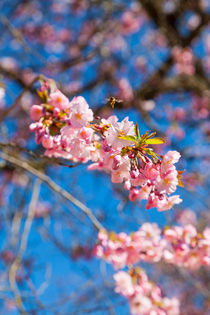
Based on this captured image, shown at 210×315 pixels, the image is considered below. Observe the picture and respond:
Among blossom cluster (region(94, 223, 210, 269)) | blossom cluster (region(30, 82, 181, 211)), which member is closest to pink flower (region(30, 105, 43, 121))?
blossom cluster (region(30, 82, 181, 211))

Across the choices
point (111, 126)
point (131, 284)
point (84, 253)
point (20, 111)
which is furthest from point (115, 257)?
point (20, 111)

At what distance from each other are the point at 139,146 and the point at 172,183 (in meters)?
0.16

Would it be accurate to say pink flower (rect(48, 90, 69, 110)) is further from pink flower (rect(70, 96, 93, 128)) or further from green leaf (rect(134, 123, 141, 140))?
green leaf (rect(134, 123, 141, 140))

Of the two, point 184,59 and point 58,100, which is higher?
point 184,59

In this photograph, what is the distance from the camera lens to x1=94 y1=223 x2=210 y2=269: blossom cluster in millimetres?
1577

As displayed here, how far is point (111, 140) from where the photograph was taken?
85 centimetres

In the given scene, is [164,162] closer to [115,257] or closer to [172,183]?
[172,183]

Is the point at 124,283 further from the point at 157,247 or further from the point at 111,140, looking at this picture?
the point at 111,140

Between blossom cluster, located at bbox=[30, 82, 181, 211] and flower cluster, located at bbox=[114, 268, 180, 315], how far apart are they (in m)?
0.91

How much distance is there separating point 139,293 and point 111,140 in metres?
1.23

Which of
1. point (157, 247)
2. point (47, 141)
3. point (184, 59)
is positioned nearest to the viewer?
point (47, 141)

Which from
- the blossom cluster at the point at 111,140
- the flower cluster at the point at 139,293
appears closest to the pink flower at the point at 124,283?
the flower cluster at the point at 139,293

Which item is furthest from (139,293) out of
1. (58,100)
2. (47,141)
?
(58,100)

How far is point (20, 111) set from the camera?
4961mm
